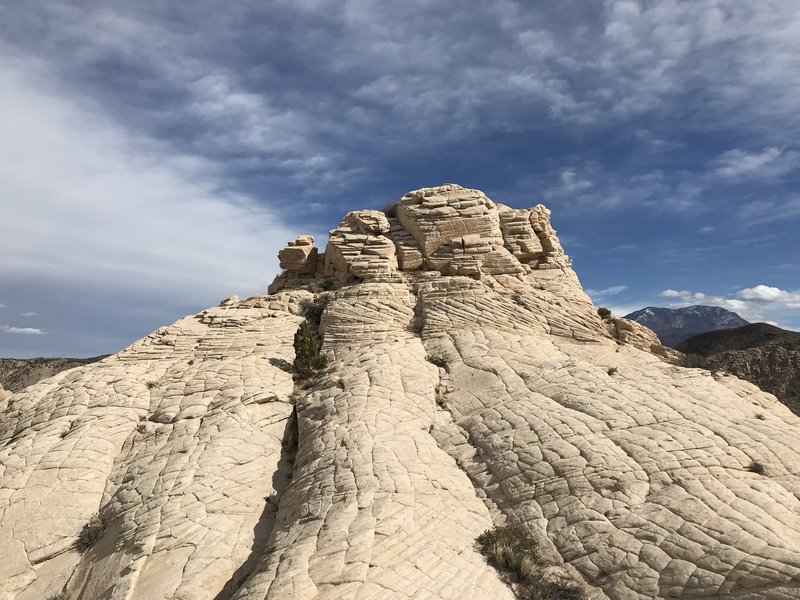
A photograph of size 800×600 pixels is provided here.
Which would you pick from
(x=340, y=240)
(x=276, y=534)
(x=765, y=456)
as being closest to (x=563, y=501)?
(x=765, y=456)

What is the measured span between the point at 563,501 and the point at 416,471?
4.37 meters

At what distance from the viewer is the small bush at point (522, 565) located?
11461mm

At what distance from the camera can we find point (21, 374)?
5772 centimetres

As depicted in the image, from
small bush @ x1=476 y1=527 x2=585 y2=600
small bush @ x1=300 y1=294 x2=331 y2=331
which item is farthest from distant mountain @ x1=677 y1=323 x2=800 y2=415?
small bush @ x1=476 y1=527 x2=585 y2=600

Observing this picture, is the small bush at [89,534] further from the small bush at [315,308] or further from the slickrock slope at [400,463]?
the small bush at [315,308]

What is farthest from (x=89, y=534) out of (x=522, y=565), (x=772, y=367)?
(x=772, y=367)

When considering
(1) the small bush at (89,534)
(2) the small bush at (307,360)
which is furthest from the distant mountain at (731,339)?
(1) the small bush at (89,534)

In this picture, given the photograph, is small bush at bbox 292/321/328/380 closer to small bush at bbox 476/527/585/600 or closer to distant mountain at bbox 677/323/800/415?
small bush at bbox 476/527/585/600

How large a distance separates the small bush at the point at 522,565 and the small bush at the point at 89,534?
11806 mm

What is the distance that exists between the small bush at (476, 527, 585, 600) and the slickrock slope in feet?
0.93

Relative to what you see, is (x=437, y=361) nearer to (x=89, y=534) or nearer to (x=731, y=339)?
(x=89, y=534)

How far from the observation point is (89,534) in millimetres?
15789

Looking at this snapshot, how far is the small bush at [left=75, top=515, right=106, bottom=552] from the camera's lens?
15.6m

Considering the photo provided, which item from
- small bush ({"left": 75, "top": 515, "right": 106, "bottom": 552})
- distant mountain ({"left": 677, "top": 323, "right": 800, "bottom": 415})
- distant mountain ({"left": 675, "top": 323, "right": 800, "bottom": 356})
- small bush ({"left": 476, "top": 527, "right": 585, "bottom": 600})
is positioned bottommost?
small bush ({"left": 75, "top": 515, "right": 106, "bottom": 552})
